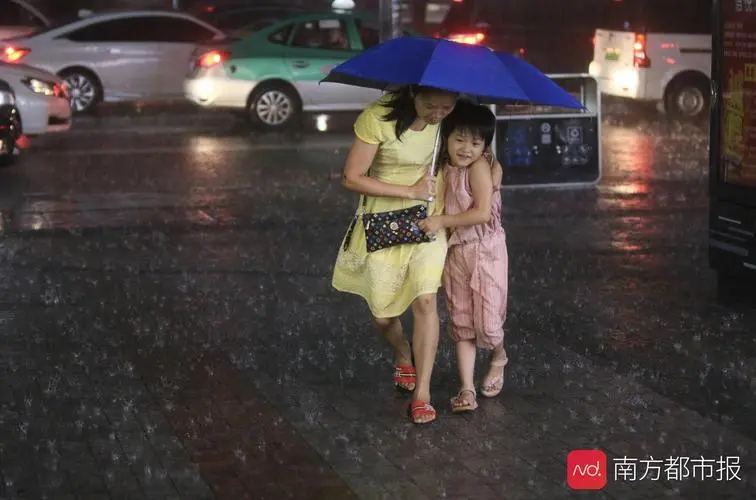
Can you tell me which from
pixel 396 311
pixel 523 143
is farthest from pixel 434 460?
pixel 523 143

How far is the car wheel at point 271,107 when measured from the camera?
66.3ft

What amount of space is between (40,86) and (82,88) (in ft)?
16.1

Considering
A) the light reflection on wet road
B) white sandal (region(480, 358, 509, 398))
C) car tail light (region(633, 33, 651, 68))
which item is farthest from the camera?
car tail light (region(633, 33, 651, 68))

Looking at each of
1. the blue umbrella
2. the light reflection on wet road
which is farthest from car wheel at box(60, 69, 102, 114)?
→ the blue umbrella

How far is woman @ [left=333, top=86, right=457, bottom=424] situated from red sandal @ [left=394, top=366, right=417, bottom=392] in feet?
0.52

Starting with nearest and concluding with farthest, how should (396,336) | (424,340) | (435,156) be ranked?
(435,156), (424,340), (396,336)

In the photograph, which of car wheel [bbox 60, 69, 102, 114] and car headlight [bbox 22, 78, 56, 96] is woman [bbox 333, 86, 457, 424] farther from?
car wheel [bbox 60, 69, 102, 114]

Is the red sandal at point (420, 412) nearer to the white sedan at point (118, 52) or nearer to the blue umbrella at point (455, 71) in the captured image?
the blue umbrella at point (455, 71)

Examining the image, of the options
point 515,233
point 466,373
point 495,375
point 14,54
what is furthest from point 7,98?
point 466,373

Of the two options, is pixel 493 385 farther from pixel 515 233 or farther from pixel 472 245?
pixel 515 233

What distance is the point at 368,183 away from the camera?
250 inches

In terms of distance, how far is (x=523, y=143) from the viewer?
14.0 meters

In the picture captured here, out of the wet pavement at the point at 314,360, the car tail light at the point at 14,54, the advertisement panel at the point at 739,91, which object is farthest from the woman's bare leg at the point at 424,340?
the car tail light at the point at 14,54

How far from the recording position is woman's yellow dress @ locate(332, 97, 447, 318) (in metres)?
6.34
